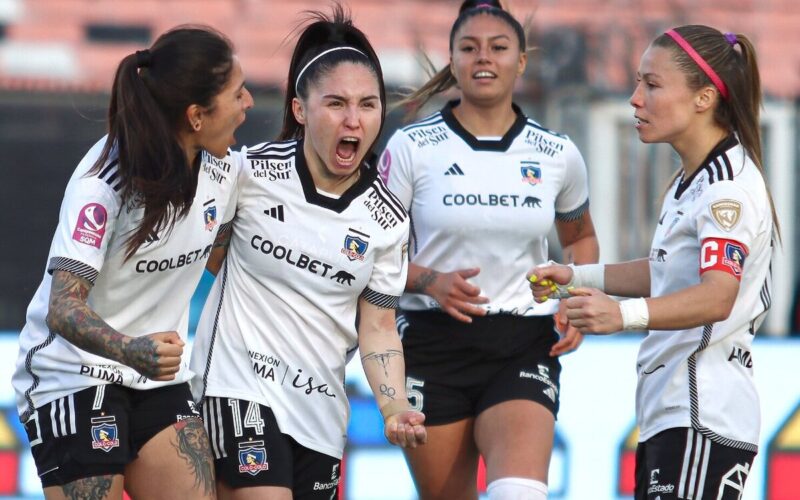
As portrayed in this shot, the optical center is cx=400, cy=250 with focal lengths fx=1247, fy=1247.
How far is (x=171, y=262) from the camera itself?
11.8 feet

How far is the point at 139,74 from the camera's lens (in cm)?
353

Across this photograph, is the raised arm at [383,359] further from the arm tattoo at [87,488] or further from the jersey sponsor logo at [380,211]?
the arm tattoo at [87,488]

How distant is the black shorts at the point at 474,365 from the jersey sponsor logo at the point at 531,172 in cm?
50

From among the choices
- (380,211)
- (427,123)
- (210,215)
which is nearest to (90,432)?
(210,215)

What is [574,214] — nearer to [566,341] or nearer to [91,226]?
[566,341]

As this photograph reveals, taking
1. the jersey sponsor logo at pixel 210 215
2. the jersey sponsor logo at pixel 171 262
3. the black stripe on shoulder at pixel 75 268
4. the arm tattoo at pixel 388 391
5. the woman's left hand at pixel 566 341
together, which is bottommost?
the arm tattoo at pixel 388 391

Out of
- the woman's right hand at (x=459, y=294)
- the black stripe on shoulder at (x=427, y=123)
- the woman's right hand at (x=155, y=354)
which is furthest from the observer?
the black stripe on shoulder at (x=427, y=123)

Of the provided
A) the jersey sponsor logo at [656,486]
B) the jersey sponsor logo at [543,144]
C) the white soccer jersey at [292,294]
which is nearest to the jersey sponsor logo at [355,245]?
the white soccer jersey at [292,294]

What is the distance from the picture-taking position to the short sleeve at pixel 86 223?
3.35 meters

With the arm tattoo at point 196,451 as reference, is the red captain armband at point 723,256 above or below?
above

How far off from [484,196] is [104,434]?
167 centimetres

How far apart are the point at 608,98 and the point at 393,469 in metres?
3.74

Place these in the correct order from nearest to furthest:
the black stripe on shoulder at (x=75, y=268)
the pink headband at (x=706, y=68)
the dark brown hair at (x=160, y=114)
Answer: the black stripe on shoulder at (x=75, y=268), the dark brown hair at (x=160, y=114), the pink headband at (x=706, y=68)

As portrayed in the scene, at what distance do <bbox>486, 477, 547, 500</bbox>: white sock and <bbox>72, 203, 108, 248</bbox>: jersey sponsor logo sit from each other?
5.21 feet
